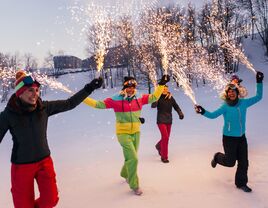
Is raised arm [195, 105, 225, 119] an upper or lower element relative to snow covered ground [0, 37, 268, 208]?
upper

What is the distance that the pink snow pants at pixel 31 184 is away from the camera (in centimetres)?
424

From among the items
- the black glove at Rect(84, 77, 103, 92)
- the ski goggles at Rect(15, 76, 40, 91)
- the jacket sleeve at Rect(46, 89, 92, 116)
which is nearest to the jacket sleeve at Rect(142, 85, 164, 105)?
the black glove at Rect(84, 77, 103, 92)

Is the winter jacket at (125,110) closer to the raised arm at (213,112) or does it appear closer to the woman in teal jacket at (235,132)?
the raised arm at (213,112)

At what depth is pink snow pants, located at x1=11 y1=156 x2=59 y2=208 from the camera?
424cm

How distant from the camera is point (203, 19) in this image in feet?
159

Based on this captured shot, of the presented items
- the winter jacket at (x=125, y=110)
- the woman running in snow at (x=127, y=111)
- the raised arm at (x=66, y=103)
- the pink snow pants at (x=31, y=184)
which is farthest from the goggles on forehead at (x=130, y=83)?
the pink snow pants at (x=31, y=184)

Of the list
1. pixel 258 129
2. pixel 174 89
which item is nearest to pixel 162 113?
pixel 258 129

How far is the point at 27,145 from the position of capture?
4234 millimetres

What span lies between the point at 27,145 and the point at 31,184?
489 millimetres

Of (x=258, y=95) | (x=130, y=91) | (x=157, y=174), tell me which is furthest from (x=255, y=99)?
(x=157, y=174)

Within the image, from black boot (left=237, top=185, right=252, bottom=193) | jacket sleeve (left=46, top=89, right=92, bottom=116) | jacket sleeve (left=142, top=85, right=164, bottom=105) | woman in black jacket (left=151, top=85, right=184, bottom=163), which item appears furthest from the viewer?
woman in black jacket (left=151, top=85, right=184, bottom=163)

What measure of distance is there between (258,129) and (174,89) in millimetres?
25523

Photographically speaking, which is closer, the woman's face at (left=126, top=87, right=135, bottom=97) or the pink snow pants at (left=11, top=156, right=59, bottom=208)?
the pink snow pants at (left=11, top=156, right=59, bottom=208)

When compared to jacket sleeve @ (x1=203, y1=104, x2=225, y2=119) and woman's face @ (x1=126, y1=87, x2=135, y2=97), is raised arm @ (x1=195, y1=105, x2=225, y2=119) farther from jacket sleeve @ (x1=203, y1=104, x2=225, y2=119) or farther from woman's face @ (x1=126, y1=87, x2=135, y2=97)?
woman's face @ (x1=126, y1=87, x2=135, y2=97)
